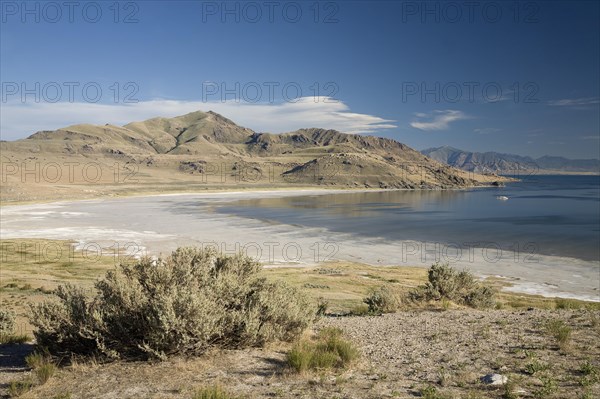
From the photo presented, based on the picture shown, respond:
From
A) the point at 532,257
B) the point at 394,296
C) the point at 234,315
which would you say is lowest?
the point at 532,257

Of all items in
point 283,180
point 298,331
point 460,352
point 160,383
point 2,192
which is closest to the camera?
point 160,383

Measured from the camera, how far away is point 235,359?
7590 mm

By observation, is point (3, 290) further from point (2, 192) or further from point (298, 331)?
point (2, 192)

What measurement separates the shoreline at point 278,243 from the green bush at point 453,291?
466 inches

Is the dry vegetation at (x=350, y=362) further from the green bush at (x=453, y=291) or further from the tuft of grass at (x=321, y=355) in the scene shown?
the green bush at (x=453, y=291)

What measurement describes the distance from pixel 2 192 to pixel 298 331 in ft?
336

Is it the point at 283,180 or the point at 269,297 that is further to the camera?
the point at 283,180

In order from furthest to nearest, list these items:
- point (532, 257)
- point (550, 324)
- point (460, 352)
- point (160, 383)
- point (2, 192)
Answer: point (2, 192) → point (532, 257) → point (550, 324) → point (460, 352) → point (160, 383)

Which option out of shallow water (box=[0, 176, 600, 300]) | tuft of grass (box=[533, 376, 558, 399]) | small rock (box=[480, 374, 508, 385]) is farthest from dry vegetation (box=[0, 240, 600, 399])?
shallow water (box=[0, 176, 600, 300])

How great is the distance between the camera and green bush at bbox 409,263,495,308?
13.8 m

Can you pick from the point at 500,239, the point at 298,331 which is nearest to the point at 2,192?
the point at 500,239

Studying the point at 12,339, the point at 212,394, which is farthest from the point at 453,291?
the point at 12,339

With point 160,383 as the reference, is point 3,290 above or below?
below

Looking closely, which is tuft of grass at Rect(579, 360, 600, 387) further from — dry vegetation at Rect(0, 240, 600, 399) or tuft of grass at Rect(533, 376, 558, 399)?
tuft of grass at Rect(533, 376, 558, 399)
